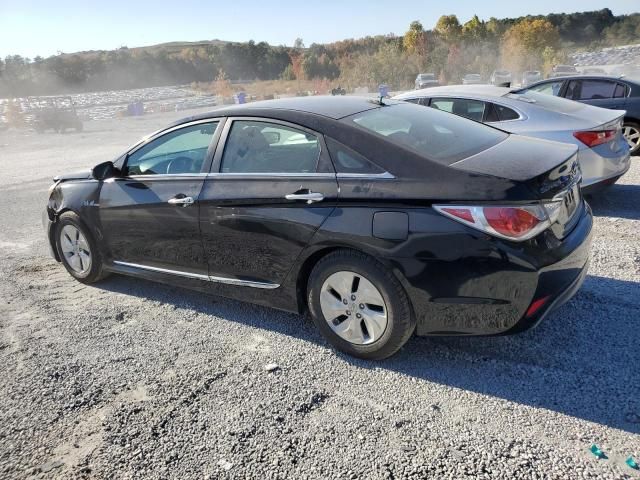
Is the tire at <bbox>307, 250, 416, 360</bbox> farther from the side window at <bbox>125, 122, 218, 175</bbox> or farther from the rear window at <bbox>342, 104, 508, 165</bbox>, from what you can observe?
the side window at <bbox>125, 122, 218, 175</bbox>

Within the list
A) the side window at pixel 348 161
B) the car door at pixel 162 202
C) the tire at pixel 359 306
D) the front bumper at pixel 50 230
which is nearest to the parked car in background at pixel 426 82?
the front bumper at pixel 50 230

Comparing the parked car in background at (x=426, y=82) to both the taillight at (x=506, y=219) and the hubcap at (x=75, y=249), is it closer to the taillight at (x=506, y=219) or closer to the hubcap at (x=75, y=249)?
the hubcap at (x=75, y=249)

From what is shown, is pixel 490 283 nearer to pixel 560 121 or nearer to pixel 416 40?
pixel 560 121

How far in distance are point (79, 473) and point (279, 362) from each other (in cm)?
130

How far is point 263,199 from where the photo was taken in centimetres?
348

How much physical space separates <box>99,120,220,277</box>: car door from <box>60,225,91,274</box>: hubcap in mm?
421

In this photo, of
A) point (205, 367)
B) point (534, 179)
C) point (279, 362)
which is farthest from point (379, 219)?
point (205, 367)

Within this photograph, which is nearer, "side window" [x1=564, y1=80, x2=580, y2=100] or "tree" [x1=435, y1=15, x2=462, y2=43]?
"side window" [x1=564, y1=80, x2=580, y2=100]

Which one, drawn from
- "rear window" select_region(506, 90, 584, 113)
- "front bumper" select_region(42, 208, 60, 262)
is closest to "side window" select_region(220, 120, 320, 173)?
"front bumper" select_region(42, 208, 60, 262)

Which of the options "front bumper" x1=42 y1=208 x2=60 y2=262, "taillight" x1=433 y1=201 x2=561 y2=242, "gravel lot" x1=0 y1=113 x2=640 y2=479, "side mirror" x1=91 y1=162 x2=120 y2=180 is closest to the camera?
"gravel lot" x1=0 y1=113 x2=640 y2=479

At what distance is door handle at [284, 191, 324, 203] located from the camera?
3.23 meters

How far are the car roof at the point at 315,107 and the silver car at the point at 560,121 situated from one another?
2584mm

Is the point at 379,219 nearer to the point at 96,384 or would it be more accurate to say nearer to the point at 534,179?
the point at 534,179

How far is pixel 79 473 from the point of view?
256cm
